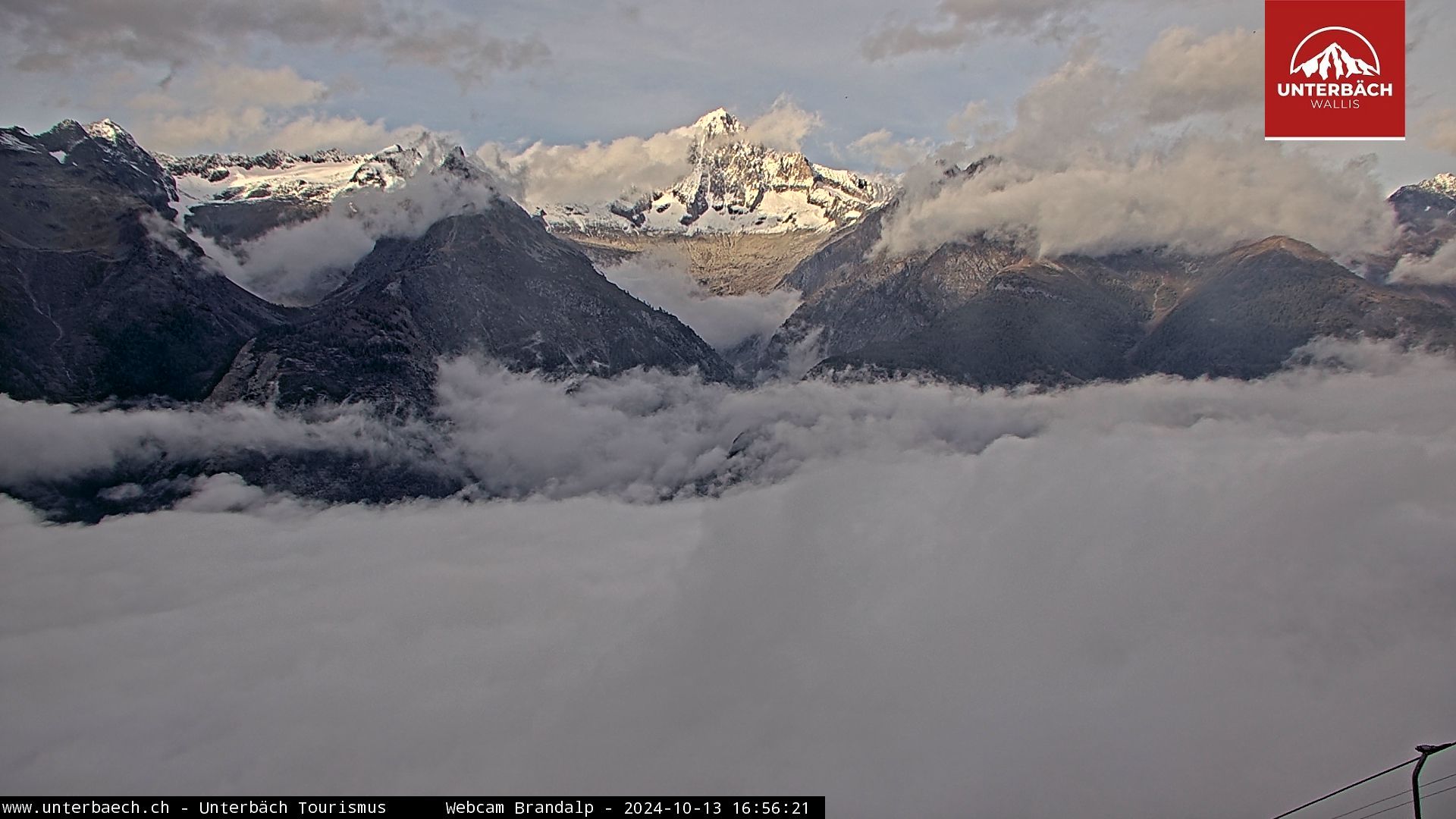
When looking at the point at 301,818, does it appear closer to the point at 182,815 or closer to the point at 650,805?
the point at 182,815

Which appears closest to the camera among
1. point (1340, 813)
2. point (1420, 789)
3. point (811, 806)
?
point (1420, 789)

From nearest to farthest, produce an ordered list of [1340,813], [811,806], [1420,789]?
1. [1420,789]
2. [811,806]
3. [1340,813]

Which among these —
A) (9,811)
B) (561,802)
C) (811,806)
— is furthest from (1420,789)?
(9,811)

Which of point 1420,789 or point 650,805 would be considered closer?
point 1420,789

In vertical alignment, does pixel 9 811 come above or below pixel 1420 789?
below

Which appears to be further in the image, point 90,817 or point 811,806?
point 90,817

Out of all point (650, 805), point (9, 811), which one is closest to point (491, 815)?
point (650, 805)

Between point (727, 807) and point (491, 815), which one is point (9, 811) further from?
point (727, 807)

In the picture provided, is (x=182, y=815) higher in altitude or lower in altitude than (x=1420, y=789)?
lower
